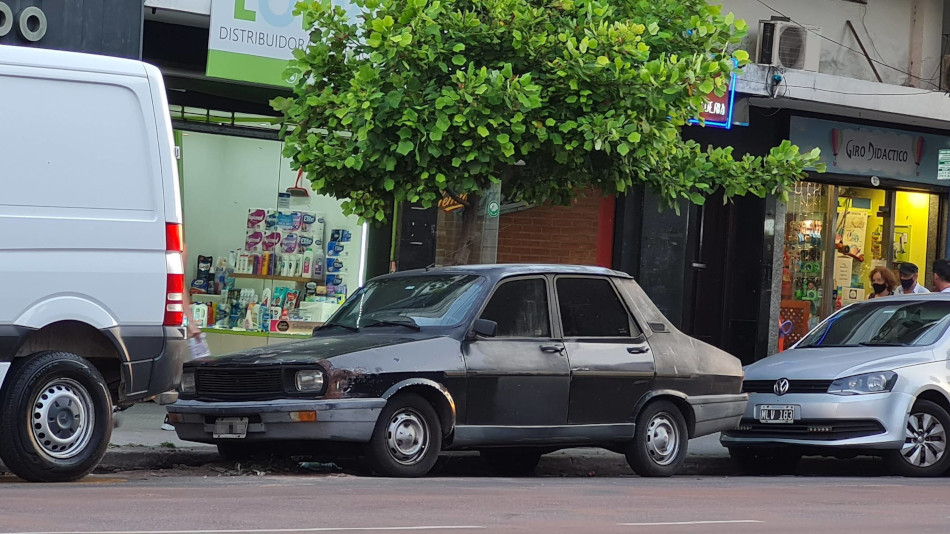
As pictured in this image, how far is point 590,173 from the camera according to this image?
41.1ft

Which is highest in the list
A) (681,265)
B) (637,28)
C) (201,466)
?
(637,28)

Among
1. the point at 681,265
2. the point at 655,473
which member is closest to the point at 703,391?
the point at 655,473

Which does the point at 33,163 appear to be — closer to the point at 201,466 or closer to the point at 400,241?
the point at 201,466

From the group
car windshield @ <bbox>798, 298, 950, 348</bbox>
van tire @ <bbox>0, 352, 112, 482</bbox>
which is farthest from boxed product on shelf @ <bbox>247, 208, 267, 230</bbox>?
van tire @ <bbox>0, 352, 112, 482</bbox>

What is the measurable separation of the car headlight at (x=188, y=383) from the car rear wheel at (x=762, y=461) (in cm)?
A: 513

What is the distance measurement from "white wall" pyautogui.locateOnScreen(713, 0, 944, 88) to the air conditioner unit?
45cm

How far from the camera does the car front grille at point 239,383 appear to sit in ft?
31.2

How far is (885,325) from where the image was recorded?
13031 mm

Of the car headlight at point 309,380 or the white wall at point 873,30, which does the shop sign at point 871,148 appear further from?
the car headlight at point 309,380

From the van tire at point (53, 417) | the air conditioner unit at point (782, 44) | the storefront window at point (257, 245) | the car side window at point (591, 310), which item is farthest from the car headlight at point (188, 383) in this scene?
the air conditioner unit at point (782, 44)

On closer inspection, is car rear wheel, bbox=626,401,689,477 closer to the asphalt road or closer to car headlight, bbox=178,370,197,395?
the asphalt road

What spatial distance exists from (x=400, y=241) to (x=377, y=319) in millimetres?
6234

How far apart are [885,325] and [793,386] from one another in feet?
4.74

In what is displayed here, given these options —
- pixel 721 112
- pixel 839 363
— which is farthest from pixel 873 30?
pixel 839 363
